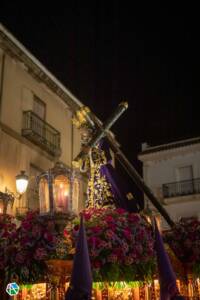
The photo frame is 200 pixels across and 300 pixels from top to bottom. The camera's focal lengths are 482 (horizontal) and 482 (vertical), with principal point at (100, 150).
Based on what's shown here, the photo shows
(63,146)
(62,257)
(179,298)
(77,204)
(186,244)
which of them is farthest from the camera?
(63,146)

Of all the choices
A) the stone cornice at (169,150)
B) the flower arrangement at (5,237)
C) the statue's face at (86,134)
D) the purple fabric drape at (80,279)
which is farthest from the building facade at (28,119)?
the purple fabric drape at (80,279)

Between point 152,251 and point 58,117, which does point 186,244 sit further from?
point 58,117

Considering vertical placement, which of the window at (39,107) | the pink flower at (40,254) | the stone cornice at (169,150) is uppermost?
the stone cornice at (169,150)

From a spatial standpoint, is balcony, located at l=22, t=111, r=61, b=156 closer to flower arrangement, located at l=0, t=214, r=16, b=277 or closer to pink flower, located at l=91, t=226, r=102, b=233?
flower arrangement, located at l=0, t=214, r=16, b=277

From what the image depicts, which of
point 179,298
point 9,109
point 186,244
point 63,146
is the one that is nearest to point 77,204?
point 179,298

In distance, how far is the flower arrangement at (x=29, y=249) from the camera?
570 centimetres

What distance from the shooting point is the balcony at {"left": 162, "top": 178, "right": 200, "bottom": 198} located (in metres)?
27.1

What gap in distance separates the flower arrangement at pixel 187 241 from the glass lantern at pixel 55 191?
8.12 ft

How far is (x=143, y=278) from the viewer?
20.0ft

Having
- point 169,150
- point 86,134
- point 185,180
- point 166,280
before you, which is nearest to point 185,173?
point 185,180

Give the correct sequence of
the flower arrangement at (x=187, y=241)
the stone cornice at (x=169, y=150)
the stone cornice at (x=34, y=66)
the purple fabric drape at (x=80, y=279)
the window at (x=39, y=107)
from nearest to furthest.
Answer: the purple fabric drape at (x=80, y=279) → the flower arrangement at (x=187, y=241) → the stone cornice at (x=34, y=66) → the window at (x=39, y=107) → the stone cornice at (x=169, y=150)

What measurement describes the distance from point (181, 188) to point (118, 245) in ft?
73.0

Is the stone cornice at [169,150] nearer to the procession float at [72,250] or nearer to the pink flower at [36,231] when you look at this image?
the procession float at [72,250]

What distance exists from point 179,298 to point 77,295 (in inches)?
49.6
